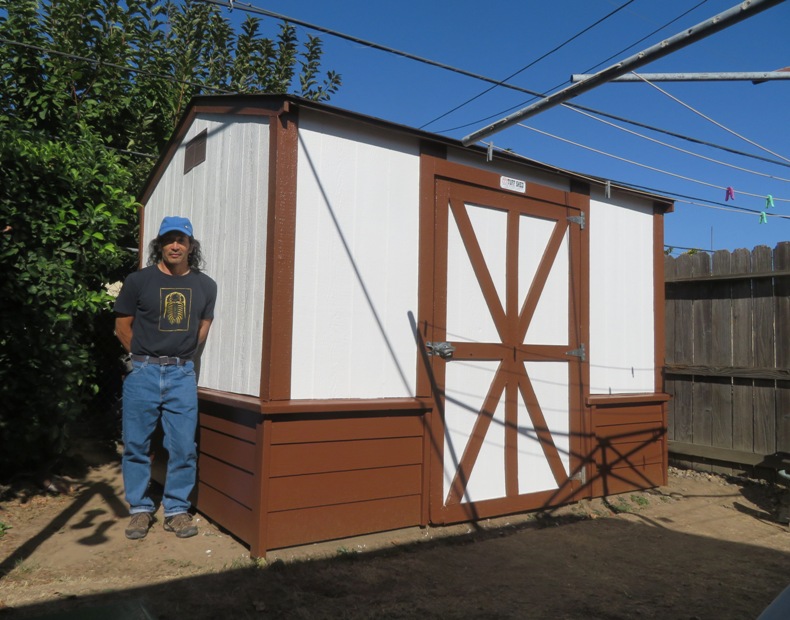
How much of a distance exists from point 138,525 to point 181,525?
276 millimetres

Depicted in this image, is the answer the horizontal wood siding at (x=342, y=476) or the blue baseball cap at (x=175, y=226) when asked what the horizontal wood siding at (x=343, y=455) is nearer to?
the horizontal wood siding at (x=342, y=476)

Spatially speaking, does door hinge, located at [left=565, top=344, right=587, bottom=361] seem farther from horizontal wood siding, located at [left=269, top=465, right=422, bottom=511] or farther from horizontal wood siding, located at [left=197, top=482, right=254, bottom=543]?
horizontal wood siding, located at [left=197, top=482, right=254, bottom=543]

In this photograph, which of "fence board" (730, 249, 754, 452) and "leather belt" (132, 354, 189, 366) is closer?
"leather belt" (132, 354, 189, 366)

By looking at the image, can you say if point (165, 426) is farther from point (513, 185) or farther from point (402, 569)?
point (513, 185)

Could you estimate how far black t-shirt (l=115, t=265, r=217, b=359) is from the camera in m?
4.40

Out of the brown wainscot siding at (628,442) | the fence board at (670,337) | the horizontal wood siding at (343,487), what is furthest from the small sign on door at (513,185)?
the fence board at (670,337)

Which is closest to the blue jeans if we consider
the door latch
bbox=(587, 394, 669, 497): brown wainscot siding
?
the door latch

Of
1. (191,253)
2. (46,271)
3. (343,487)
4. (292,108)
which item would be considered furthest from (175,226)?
(343,487)

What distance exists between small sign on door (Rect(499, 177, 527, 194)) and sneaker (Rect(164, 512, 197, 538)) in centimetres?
351

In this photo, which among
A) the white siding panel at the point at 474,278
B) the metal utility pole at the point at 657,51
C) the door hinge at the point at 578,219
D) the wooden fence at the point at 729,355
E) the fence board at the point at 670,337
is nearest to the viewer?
the metal utility pole at the point at 657,51

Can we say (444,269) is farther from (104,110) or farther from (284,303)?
(104,110)

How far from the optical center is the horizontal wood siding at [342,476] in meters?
4.00

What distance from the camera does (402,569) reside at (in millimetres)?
3922

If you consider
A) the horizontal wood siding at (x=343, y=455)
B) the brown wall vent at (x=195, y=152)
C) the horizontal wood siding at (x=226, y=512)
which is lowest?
the horizontal wood siding at (x=226, y=512)
